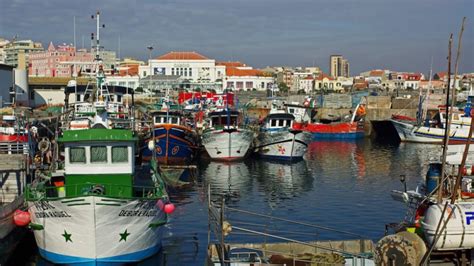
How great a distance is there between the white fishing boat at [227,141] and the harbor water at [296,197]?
1.04m

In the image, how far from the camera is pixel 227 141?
44.6 meters

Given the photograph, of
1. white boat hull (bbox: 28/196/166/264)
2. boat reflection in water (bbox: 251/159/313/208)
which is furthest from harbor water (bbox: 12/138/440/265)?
white boat hull (bbox: 28/196/166/264)

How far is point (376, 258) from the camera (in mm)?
12906

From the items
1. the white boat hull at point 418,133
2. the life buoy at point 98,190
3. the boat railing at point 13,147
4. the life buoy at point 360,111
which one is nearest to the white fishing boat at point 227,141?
the boat railing at point 13,147

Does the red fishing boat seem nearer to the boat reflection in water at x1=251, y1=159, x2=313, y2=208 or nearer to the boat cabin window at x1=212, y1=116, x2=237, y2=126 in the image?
the boat cabin window at x1=212, y1=116, x2=237, y2=126

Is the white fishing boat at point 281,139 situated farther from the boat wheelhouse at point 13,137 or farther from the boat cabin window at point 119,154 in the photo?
the boat cabin window at point 119,154

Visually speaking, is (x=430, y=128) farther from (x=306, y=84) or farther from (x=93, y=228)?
(x=306, y=84)

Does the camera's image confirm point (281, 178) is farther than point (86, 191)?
Yes

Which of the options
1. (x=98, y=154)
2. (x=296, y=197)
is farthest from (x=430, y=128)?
(x=98, y=154)

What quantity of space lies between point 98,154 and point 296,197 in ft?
47.2

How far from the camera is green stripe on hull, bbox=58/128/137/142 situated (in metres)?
19.2

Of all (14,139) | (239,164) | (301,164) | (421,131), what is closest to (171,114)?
(239,164)

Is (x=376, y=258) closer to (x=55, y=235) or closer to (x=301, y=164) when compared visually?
(x=55, y=235)

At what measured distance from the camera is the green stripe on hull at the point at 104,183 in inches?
737
